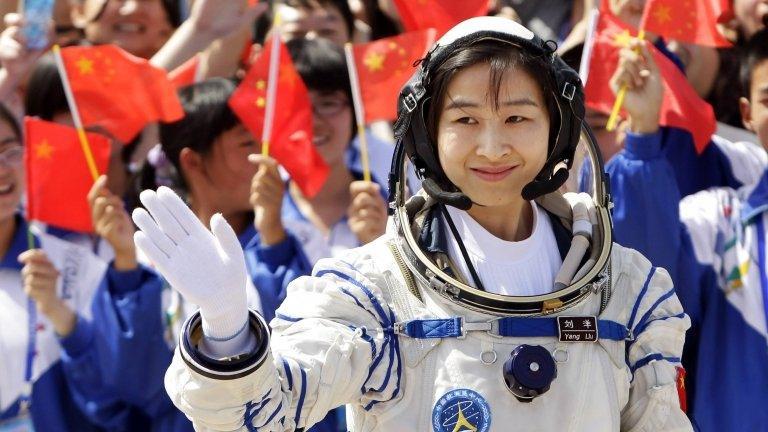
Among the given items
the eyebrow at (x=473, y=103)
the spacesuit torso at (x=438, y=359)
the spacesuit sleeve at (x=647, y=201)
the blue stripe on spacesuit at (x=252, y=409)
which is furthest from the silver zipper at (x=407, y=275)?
the spacesuit sleeve at (x=647, y=201)

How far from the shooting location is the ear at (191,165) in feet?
19.5

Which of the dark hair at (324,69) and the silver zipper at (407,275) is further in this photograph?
the dark hair at (324,69)

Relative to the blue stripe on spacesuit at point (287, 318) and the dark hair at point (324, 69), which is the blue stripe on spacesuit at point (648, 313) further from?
the dark hair at point (324, 69)

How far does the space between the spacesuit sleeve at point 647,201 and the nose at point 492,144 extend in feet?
5.86

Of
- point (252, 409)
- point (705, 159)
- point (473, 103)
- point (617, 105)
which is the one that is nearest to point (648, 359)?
point (473, 103)

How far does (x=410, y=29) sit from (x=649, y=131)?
53.7 inches

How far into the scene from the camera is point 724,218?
198 inches

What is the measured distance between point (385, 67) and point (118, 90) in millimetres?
1037

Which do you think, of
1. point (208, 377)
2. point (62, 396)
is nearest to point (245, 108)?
point (62, 396)

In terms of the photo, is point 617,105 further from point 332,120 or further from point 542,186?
point 542,186

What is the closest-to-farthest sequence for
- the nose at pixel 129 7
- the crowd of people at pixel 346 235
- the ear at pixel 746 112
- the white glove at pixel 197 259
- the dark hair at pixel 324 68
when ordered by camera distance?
1. the white glove at pixel 197 259
2. the crowd of people at pixel 346 235
3. the ear at pixel 746 112
4. the dark hair at pixel 324 68
5. the nose at pixel 129 7

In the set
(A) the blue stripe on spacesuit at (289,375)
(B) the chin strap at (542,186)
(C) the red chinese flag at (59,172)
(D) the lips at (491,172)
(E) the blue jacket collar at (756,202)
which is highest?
(D) the lips at (491,172)

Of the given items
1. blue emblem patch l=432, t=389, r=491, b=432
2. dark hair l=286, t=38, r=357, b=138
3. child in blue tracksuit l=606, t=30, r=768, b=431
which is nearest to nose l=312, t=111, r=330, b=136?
dark hair l=286, t=38, r=357, b=138

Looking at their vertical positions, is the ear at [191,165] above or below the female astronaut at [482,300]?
below
